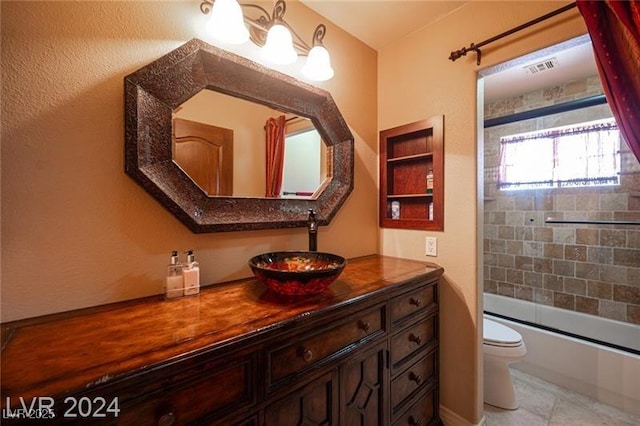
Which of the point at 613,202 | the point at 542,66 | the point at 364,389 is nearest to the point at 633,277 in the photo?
the point at 613,202

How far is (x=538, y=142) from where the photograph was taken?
2.79m

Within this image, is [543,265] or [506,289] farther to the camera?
[506,289]

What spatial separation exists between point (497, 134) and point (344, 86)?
2.27 meters

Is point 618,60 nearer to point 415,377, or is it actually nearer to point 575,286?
point 415,377

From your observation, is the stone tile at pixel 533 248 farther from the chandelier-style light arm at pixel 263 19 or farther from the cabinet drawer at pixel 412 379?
the chandelier-style light arm at pixel 263 19

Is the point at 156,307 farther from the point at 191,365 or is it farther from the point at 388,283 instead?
the point at 388,283

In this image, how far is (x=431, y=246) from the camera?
5.58 ft

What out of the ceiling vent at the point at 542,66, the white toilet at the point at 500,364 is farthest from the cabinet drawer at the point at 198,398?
the ceiling vent at the point at 542,66

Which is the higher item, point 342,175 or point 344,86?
point 344,86

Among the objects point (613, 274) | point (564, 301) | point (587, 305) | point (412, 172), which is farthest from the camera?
point (564, 301)

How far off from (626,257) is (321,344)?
296 cm

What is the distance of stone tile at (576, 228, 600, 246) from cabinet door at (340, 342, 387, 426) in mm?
2576

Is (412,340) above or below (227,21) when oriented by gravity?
below

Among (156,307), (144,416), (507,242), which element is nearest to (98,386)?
(144,416)
